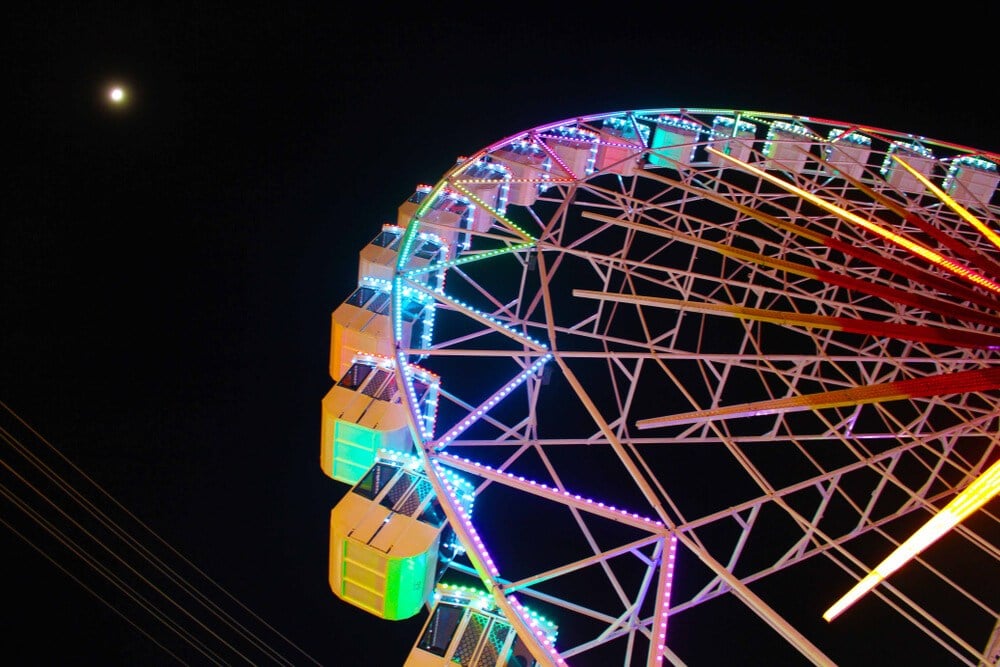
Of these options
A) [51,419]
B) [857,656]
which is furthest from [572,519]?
[51,419]

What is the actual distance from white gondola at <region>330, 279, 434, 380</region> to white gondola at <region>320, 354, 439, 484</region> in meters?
1.01

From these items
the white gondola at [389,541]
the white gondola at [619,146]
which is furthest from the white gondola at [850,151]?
the white gondola at [389,541]

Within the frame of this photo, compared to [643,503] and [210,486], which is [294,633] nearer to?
[210,486]

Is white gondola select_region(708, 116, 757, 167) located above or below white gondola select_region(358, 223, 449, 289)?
above

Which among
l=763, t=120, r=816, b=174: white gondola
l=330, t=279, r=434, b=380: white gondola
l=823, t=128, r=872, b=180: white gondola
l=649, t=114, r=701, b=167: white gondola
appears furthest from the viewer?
l=823, t=128, r=872, b=180: white gondola

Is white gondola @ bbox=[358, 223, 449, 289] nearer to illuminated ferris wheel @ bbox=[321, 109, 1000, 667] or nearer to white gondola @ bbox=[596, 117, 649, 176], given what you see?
illuminated ferris wheel @ bbox=[321, 109, 1000, 667]

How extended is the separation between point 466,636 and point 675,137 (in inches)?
555

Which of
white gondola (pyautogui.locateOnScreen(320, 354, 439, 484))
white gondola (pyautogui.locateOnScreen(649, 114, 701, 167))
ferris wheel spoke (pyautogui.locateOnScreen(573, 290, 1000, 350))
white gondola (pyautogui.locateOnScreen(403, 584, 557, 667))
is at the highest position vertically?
white gondola (pyautogui.locateOnScreen(649, 114, 701, 167))

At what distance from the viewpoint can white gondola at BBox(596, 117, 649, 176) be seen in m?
16.5

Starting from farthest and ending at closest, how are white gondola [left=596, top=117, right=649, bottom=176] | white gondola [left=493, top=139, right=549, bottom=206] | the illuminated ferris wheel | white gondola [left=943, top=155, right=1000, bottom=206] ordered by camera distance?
white gondola [left=943, top=155, right=1000, bottom=206] < white gondola [left=596, top=117, right=649, bottom=176] < white gondola [left=493, top=139, right=549, bottom=206] < the illuminated ferris wheel

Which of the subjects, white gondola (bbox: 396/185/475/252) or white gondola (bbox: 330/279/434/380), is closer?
white gondola (bbox: 330/279/434/380)

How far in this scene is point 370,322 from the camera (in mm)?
12453

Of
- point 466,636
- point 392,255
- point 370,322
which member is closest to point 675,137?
point 392,255

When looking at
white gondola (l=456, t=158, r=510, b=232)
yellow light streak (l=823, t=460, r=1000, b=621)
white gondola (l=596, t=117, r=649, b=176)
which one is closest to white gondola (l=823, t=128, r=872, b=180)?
white gondola (l=596, t=117, r=649, b=176)
